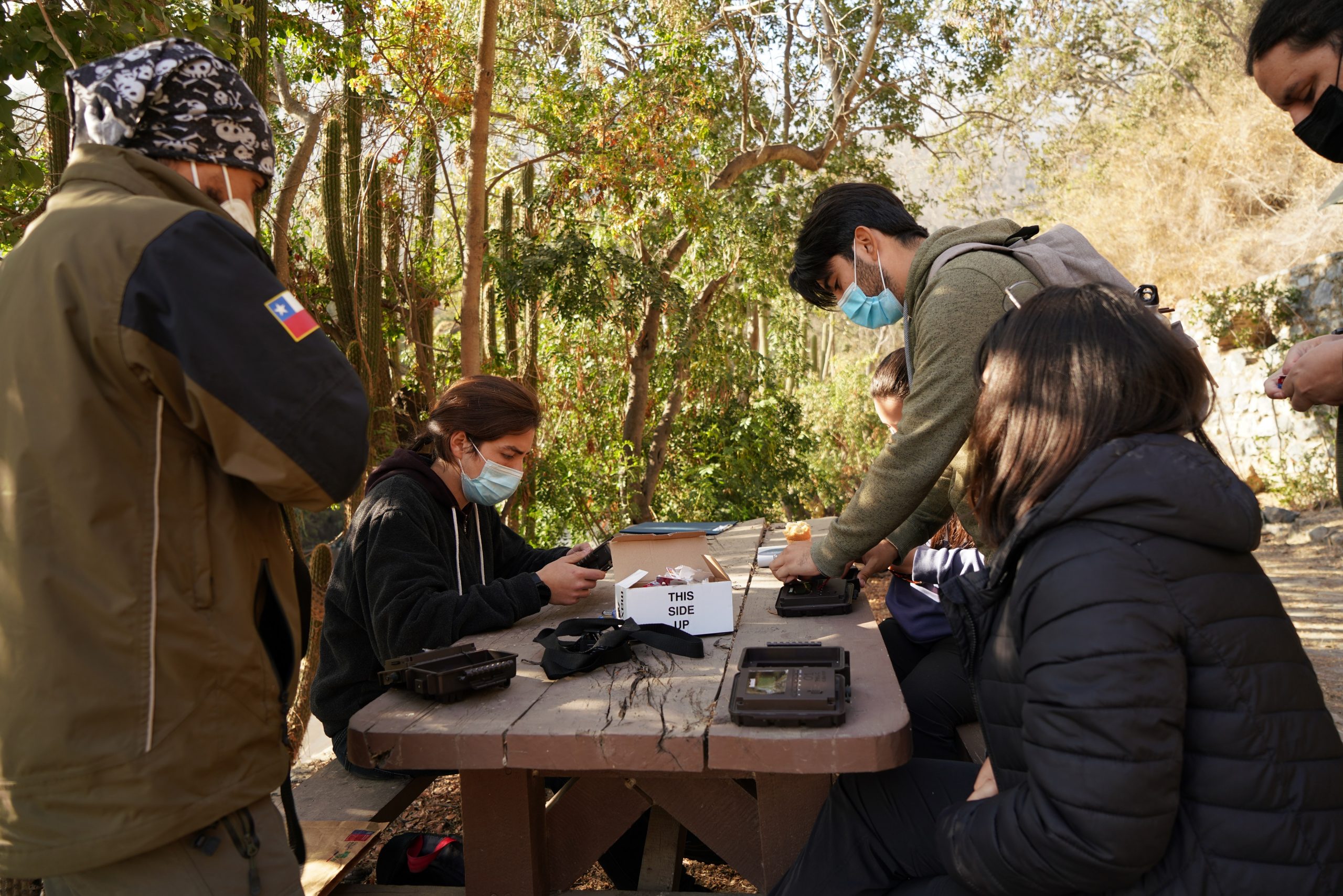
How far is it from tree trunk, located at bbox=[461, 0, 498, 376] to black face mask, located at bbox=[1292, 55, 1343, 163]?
353 cm

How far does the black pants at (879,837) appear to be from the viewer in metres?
1.69

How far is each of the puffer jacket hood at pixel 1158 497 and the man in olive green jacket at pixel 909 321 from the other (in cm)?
56

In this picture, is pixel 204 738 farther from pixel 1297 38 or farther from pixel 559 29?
pixel 559 29

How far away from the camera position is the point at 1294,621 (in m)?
6.59

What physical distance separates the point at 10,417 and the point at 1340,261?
11990mm

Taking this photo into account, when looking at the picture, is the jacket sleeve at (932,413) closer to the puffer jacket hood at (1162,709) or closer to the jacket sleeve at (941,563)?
the jacket sleeve at (941,563)

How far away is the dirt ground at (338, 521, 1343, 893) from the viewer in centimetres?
309

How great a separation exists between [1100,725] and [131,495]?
1.30 m

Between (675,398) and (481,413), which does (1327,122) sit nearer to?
(481,413)

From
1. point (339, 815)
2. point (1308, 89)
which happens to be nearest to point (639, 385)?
point (339, 815)

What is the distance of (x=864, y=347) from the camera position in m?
24.4

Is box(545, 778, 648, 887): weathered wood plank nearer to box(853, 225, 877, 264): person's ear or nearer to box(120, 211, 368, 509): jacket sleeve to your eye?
box(120, 211, 368, 509): jacket sleeve

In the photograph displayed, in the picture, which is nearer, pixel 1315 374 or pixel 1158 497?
pixel 1158 497

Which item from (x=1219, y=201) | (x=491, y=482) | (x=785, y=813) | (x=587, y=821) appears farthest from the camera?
(x=1219, y=201)
